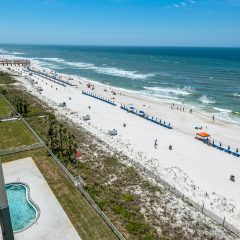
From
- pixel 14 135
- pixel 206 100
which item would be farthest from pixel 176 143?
pixel 206 100

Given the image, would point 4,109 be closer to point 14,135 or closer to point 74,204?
point 14,135

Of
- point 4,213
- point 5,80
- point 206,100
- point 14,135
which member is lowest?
point 14,135

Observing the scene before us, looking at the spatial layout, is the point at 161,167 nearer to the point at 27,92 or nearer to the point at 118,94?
the point at 118,94

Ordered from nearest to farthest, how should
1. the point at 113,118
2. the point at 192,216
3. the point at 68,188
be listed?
1. the point at 192,216
2. the point at 68,188
3. the point at 113,118

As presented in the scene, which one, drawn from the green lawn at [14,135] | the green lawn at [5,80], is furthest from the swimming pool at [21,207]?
the green lawn at [5,80]

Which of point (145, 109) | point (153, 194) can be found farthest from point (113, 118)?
point (153, 194)

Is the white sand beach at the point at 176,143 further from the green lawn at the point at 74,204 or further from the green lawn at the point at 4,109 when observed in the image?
the green lawn at the point at 74,204
